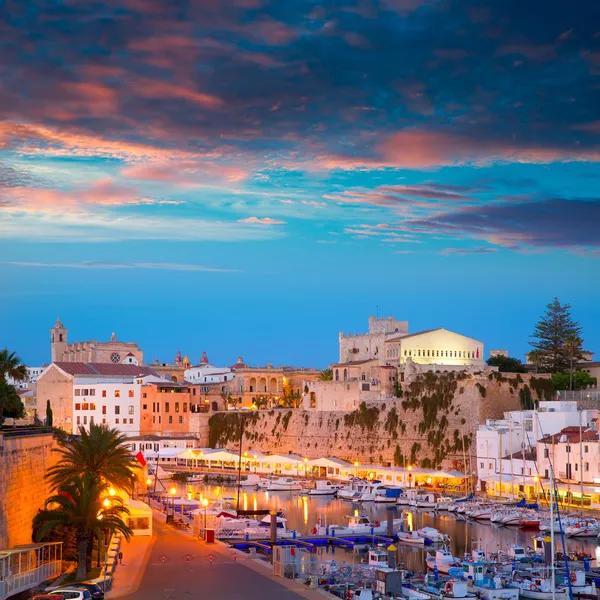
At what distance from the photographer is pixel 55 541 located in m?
33.5

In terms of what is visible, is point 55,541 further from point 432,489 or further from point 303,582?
point 432,489

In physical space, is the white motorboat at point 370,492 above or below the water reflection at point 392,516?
above

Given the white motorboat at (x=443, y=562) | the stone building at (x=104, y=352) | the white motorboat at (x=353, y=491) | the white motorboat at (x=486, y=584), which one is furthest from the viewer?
the stone building at (x=104, y=352)

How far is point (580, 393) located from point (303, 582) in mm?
47616

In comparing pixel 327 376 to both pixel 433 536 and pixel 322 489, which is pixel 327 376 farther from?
pixel 433 536

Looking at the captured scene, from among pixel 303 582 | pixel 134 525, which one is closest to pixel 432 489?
pixel 134 525

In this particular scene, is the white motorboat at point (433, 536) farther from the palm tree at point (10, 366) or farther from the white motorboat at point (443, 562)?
the palm tree at point (10, 366)

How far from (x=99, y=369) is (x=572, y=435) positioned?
→ 56841 millimetres

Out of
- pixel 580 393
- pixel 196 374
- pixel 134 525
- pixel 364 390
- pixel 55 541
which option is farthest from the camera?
pixel 196 374

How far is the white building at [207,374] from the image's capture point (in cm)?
12962

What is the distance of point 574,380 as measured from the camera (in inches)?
3250

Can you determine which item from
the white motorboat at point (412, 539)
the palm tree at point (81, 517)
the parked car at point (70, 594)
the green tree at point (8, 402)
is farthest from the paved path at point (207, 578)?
the white motorboat at point (412, 539)

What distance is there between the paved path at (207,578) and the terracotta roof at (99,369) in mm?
66043

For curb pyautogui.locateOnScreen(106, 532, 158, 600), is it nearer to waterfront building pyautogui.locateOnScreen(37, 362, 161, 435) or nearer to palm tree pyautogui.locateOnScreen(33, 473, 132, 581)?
palm tree pyautogui.locateOnScreen(33, 473, 132, 581)
